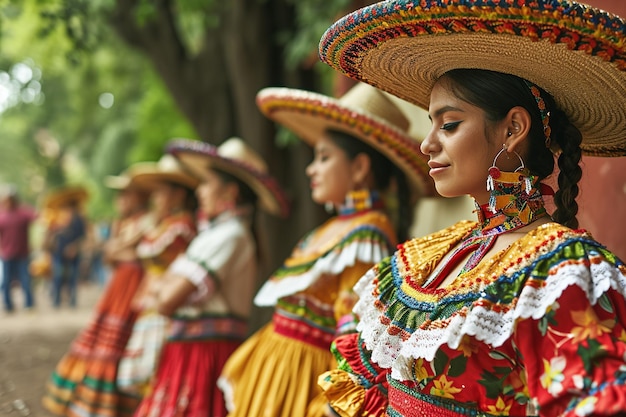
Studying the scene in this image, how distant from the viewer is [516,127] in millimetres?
1819

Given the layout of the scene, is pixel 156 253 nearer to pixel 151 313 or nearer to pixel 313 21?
pixel 151 313

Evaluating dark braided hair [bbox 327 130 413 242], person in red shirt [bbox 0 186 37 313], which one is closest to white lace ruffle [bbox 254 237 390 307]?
dark braided hair [bbox 327 130 413 242]

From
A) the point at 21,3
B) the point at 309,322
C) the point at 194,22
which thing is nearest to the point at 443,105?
the point at 309,322

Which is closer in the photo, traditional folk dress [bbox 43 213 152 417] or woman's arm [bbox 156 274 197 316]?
woman's arm [bbox 156 274 197 316]

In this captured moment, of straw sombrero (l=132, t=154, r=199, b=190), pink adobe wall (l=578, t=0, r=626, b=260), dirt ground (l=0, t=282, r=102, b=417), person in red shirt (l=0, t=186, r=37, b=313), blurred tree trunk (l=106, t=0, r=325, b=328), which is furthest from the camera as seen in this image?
person in red shirt (l=0, t=186, r=37, b=313)

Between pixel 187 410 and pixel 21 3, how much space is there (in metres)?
3.36

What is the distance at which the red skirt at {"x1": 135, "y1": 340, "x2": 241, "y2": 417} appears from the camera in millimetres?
4125

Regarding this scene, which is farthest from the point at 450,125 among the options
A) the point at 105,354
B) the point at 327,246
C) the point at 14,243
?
the point at 14,243

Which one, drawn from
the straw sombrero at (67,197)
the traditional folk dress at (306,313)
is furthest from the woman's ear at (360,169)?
the straw sombrero at (67,197)

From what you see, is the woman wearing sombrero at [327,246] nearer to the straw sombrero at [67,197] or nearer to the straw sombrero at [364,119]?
the straw sombrero at [364,119]

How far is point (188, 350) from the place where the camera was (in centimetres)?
427

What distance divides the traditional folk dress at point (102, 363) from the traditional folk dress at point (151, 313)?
265 mm

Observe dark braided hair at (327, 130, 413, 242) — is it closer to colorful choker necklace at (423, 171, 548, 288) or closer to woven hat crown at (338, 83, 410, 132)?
woven hat crown at (338, 83, 410, 132)

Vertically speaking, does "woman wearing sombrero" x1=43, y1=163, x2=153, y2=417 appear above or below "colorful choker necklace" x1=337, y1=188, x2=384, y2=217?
below
